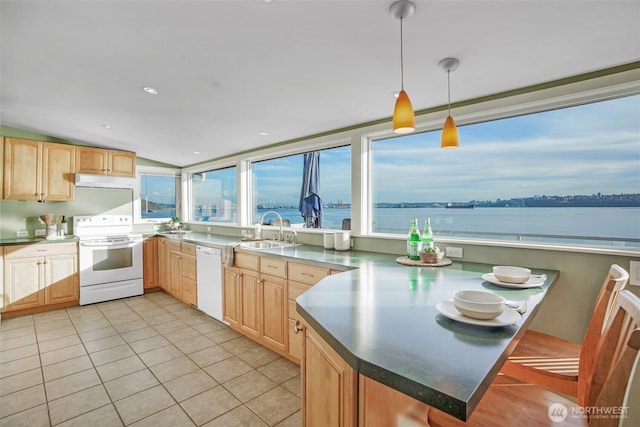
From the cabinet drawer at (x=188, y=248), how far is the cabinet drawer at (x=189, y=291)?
1.23 ft

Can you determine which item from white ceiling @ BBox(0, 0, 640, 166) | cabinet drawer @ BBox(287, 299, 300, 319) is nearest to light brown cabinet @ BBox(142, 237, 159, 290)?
white ceiling @ BBox(0, 0, 640, 166)

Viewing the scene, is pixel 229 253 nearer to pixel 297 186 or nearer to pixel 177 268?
pixel 297 186

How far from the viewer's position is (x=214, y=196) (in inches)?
207

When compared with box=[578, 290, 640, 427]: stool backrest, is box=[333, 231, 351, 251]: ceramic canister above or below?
above

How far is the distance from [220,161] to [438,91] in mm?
3612

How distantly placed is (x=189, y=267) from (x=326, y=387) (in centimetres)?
346

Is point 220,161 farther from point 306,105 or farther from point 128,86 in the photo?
point 306,105

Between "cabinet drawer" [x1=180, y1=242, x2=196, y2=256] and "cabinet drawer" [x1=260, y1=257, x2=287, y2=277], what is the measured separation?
1.58 meters

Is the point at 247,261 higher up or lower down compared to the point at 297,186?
lower down

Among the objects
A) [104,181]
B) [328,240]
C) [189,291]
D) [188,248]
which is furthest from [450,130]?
[104,181]

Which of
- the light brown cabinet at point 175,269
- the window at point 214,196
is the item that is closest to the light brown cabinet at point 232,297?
the light brown cabinet at point 175,269

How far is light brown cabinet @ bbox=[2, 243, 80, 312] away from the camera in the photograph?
368 centimetres

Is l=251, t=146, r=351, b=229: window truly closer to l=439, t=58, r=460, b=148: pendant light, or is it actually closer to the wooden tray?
the wooden tray

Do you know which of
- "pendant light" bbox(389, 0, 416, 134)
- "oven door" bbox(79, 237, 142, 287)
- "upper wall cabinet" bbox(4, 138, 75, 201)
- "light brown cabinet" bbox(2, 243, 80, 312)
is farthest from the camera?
"oven door" bbox(79, 237, 142, 287)
